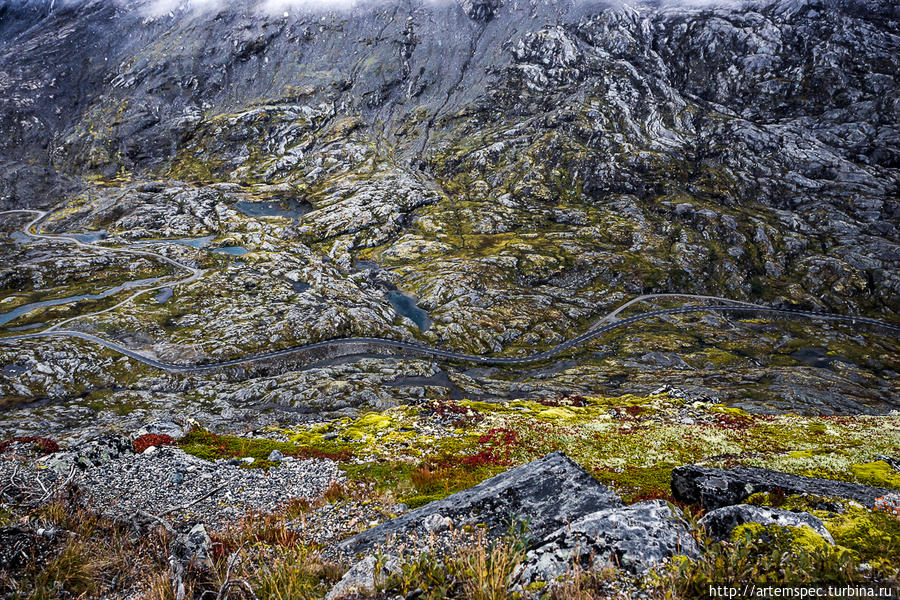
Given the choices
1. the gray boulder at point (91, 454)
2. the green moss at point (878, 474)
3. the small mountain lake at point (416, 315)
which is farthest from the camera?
the small mountain lake at point (416, 315)

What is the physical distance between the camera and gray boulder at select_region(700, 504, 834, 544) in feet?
22.3

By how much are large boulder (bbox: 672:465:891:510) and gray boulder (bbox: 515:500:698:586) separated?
4.86 meters

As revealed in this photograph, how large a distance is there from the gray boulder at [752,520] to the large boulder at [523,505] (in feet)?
6.94

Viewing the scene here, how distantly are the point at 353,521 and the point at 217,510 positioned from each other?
509 cm

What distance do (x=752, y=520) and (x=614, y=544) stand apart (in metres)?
2.34

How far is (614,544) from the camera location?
264 inches

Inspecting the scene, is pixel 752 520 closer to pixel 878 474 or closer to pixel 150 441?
pixel 878 474

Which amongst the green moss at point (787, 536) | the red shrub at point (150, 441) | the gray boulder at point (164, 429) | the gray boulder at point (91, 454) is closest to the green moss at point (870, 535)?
the green moss at point (787, 536)

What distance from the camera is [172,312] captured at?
17250 centimetres

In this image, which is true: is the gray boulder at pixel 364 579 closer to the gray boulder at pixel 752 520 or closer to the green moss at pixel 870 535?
the gray boulder at pixel 752 520

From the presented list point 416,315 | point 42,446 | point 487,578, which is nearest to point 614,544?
point 487,578

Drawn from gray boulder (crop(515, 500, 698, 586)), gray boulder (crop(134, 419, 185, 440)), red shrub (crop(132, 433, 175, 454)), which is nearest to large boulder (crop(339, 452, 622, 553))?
gray boulder (crop(515, 500, 698, 586))

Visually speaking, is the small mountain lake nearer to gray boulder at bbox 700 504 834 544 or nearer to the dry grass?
gray boulder at bbox 700 504 834 544

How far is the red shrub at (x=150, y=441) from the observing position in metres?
21.1
